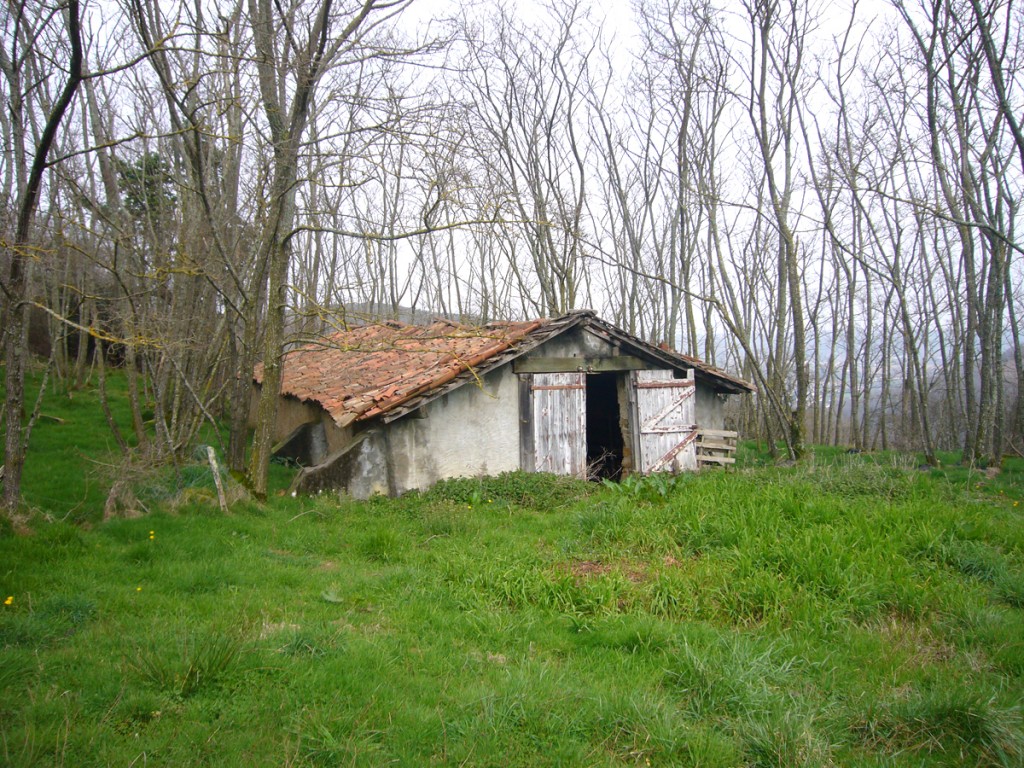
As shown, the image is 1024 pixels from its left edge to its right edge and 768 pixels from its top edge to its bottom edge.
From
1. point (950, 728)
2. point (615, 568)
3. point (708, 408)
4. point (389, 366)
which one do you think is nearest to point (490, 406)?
point (389, 366)

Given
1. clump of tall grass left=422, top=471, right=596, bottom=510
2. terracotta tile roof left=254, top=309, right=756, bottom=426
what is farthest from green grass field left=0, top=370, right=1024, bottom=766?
terracotta tile roof left=254, top=309, right=756, bottom=426

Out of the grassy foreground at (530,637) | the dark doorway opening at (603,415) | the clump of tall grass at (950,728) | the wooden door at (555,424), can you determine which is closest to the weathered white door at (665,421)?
the wooden door at (555,424)

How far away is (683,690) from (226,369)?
37.5 ft

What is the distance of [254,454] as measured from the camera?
29.0ft

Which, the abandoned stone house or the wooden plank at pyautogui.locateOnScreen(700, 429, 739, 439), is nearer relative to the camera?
the abandoned stone house

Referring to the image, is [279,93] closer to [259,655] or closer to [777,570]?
[259,655]

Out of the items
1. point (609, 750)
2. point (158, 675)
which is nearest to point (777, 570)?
point (609, 750)

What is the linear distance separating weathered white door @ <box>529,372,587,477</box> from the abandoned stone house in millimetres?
20

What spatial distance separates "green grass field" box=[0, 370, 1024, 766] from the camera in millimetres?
3373

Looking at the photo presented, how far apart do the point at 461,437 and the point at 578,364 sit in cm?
274

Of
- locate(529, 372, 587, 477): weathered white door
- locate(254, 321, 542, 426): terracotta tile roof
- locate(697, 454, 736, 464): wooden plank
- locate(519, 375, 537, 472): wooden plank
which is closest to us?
locate(254, 321, 542, 426): terracotta tile roof

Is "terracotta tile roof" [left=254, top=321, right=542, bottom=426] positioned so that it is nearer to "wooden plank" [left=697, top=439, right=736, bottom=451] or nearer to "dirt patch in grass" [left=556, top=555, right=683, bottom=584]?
"dirt patch in grass" [left=556, top=555, right=683, bottom=584]

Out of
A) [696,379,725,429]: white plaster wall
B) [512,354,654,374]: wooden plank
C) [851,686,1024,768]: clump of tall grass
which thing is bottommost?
[851,686,1024,768]: clump of tall grass

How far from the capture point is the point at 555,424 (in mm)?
11695
